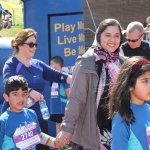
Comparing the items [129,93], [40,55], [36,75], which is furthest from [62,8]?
[129,93]

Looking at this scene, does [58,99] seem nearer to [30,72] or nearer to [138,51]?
[138,51]

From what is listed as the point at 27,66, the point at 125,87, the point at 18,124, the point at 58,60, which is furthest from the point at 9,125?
the point at 58,60

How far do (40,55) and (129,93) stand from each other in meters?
3.21

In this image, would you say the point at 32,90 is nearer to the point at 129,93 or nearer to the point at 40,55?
the point at 129,93

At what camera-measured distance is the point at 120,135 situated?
99.2 inches

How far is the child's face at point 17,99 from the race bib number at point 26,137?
7.0 inches

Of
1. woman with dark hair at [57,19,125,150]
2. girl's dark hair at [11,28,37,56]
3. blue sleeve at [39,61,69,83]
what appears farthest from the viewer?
blue sleeve at [39,61,69,83]

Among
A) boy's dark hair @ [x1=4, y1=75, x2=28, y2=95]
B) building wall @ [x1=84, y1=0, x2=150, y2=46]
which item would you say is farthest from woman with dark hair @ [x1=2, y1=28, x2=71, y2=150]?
building wall @ [x1=84, y1=0, x2=150, y2=46]

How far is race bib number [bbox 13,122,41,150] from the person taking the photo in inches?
133

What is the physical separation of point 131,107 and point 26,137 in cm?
116

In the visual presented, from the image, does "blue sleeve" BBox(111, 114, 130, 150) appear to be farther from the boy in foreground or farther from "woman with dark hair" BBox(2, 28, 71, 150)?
"woman with dark hair" BBox(2, 28, 71, 150)

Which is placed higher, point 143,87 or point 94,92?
point 143,87

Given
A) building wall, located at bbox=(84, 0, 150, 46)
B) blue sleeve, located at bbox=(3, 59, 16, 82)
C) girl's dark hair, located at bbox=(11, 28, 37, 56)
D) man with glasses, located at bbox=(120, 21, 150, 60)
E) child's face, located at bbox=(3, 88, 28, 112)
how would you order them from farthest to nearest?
building wall, located at bbox=(84, 0, 150, 46)
man with glasses, located at bbox=(120, 21, 150, 60)
girl's dark hair, located at bbox=(11, 28, 37, 56)
blue sleeve, located at bbox=(3, 59, 16, 82)
child's face, located at bbox=(3, 88, 28, 112)

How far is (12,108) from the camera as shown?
11.4ft
